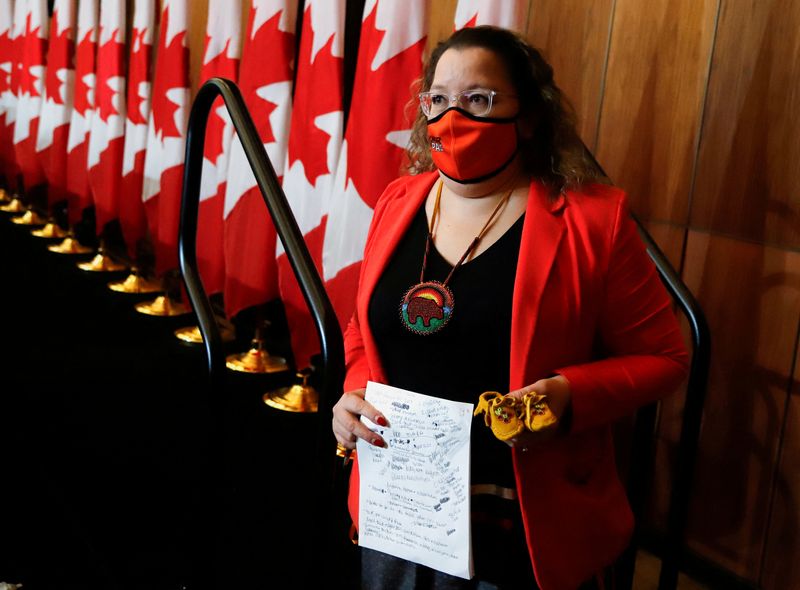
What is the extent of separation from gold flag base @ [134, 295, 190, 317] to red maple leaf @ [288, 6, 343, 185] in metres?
1.50

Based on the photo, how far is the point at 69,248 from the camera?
5.89 meters

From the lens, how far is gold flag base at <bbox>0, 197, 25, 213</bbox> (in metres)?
7.13

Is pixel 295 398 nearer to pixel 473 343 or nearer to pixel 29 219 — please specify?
pixel 473 343

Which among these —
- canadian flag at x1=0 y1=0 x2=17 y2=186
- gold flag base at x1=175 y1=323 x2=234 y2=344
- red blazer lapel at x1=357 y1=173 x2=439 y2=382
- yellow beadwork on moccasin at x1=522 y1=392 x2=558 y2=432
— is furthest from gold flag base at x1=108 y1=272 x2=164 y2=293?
yellow beadwork on moccasin at x1=522 y1=392 x2=558 y2=432

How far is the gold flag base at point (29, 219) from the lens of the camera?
6.66 meters

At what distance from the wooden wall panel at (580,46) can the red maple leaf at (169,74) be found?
7.68 ft

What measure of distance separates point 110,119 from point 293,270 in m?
4.30

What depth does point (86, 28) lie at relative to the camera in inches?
233

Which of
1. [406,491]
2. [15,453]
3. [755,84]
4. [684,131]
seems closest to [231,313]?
[15,453]

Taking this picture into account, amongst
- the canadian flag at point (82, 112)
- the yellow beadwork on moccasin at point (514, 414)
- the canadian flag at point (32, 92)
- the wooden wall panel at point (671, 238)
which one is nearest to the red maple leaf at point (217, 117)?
the canadian flag at point (82, 112)

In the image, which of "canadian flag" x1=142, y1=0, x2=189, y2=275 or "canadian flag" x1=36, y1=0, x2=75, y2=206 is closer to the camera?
"canadian flag" x1=142, y1=0, x2=189, y2=275

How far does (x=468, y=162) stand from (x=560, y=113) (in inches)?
7.7

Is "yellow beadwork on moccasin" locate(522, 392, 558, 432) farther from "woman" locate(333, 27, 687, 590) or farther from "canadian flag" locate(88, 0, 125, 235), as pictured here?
"canadian flag" locate(88, 0, 125, 235)

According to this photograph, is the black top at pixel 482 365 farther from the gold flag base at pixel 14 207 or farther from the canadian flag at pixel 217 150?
the gold flag base at pixel 14 207
